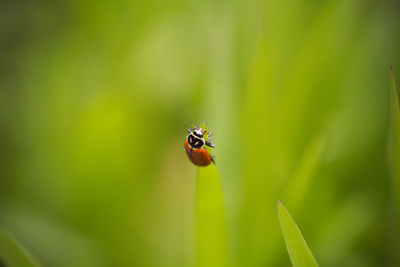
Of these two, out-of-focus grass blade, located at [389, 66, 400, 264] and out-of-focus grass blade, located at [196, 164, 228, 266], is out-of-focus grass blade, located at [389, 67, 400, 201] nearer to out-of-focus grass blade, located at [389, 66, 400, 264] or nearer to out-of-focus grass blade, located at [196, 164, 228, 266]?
out-of-focus grass blade, located at [389, 66, 400, 264]

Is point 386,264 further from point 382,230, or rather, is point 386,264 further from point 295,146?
point 295,146

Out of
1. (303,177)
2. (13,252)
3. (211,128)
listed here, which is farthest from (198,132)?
(13,252)

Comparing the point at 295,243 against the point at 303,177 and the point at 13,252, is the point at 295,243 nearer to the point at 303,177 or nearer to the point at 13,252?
the point at 303,177

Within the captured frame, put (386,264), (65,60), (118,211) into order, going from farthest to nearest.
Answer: (65,60) → (118,211) → (386,264)

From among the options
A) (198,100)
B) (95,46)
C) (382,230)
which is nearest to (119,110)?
(198,100)

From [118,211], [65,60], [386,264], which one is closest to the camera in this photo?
[386,264]

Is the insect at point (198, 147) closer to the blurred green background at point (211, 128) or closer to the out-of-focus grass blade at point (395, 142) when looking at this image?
the blurred green background at point (211, 128)

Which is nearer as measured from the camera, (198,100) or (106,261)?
(106,261)

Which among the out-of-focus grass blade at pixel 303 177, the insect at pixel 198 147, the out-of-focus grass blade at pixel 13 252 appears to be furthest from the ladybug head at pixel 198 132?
the out-of-focus grass blade at pixel 13 252
